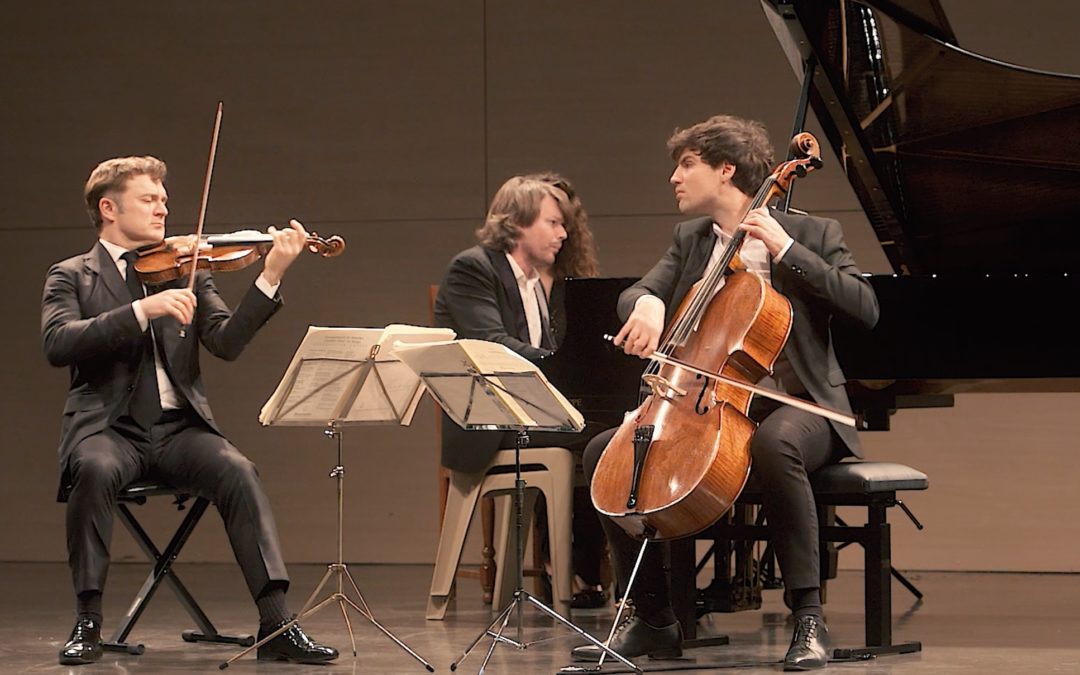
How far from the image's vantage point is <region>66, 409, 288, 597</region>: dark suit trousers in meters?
3.41

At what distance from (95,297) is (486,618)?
1.45m

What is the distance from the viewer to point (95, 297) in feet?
12.1

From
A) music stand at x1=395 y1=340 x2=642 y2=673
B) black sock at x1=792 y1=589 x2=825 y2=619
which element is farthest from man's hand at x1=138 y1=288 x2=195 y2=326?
black sock at x1=792 y1=589 x2=825 y2=619

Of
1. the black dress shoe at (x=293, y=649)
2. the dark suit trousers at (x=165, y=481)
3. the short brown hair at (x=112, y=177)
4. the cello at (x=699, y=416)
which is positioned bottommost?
the black dress shoe at (x=293, y=649)

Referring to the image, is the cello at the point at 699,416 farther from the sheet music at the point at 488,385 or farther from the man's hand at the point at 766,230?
the sheet music at the point at 488,385

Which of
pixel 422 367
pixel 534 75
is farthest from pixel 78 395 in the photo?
pixel 534 75

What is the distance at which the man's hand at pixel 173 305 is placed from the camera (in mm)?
3396

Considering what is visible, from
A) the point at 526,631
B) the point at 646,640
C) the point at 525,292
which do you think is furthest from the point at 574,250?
the point at 646,640

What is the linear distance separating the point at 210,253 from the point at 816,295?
1496 mm

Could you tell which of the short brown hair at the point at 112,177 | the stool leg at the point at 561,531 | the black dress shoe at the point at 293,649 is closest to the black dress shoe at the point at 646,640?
the black dress shoe at the point at 293,649

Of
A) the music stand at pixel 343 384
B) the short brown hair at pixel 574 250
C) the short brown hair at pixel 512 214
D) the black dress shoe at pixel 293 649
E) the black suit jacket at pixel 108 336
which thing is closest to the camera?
the music stand at pixel 343 384

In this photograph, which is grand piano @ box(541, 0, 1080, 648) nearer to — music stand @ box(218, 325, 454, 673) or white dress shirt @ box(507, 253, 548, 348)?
white dress shirt @ box(507, 253, 548, 348)

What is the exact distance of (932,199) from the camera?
13.4 ft

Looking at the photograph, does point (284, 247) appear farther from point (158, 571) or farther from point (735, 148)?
point (735, 148)
